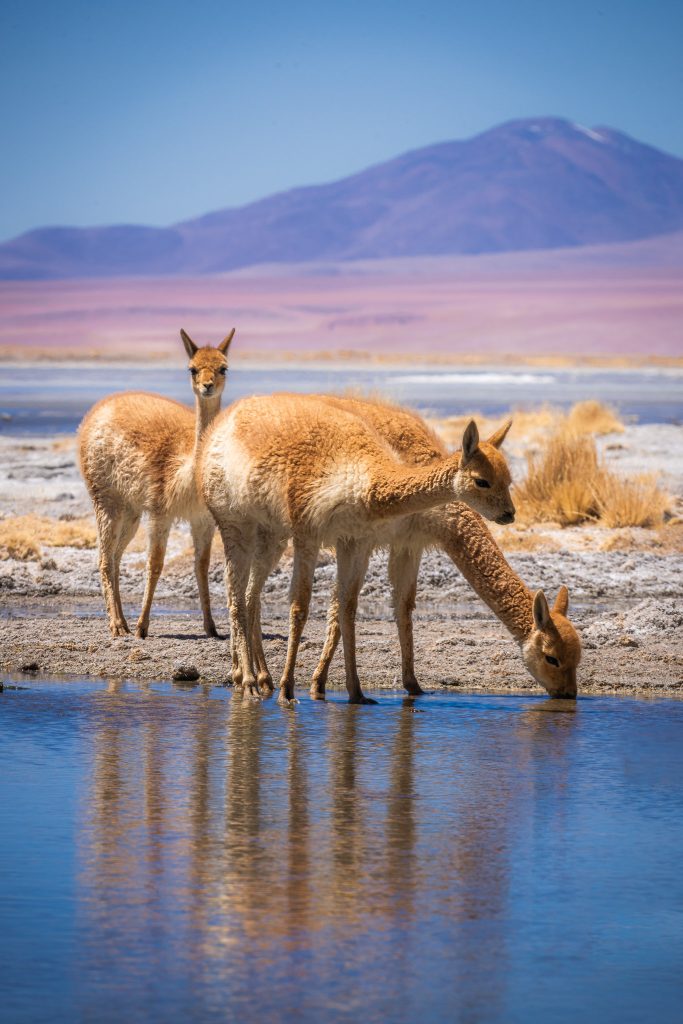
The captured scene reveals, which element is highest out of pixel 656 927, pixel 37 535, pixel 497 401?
pixel 497 401

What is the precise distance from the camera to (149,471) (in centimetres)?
1148

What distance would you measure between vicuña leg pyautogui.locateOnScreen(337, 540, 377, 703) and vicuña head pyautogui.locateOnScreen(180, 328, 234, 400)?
2875 mm

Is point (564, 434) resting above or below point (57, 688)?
above

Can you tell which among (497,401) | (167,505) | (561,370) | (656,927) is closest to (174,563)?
(167,505)

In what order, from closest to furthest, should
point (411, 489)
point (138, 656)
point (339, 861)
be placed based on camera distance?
point (339, 861)
point (411, 489)
point (138, 656)

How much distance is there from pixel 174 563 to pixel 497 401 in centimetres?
3971

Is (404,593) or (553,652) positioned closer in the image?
(553,652)

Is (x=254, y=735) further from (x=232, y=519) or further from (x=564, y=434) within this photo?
(x=564, y=434)

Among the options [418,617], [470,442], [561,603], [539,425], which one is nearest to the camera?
[470,442]

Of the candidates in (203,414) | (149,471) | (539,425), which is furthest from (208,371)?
(539,425)

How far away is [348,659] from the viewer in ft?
29.1

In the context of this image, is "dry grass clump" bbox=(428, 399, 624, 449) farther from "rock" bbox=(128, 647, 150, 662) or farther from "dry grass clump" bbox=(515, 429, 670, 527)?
"rock" bbox=(128, 647, 150, 662)

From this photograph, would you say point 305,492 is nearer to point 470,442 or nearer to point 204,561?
point 470,442

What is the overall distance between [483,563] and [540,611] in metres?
0.45
